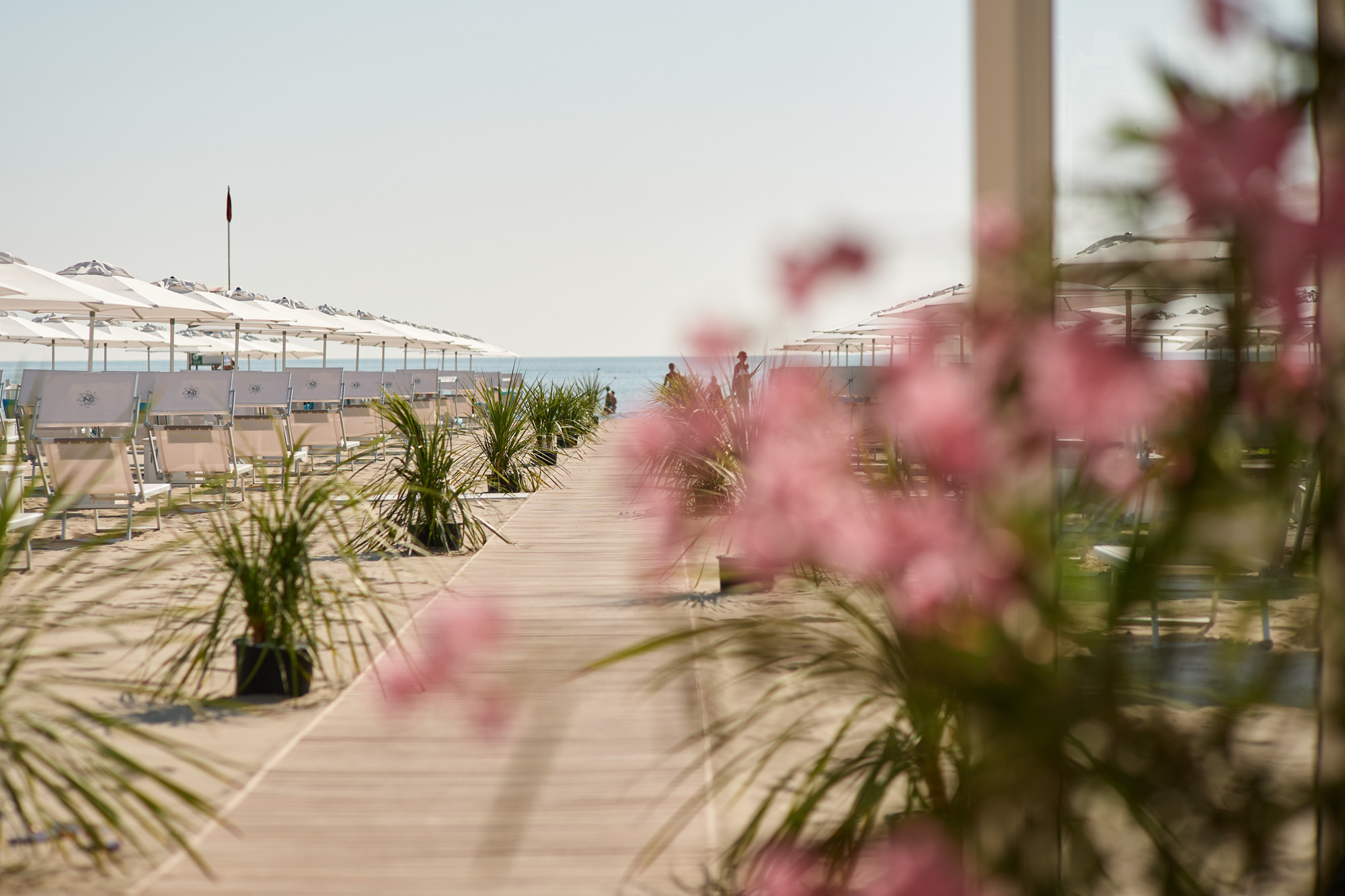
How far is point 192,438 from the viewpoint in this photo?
7.70m

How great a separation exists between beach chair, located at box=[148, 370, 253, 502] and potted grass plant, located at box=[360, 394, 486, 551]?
70.3 inches

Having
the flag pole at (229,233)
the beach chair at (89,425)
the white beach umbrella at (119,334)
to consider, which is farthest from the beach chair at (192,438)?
the flag pole at (229,233)

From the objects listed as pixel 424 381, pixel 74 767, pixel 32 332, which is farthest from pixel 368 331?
pixel 74 767

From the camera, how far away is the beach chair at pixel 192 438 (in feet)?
25.2

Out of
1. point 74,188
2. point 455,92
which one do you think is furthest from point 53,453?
point 74,188

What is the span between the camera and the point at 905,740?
1599 mm

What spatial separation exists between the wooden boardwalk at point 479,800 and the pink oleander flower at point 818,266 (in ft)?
1.78

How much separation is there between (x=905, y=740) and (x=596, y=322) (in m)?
1.54

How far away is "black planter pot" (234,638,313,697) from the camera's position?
10.5 ft

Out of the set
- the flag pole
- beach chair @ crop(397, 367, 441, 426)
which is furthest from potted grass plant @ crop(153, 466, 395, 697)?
the flag pole

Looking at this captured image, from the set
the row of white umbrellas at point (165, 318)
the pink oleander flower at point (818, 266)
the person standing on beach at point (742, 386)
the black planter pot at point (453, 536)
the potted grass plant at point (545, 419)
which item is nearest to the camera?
the pink oleander flower at point (818, 266)

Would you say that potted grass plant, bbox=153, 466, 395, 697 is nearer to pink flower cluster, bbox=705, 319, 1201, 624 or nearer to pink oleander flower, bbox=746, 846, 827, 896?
pink oleander flower, bbox=746, 846, 827, 896

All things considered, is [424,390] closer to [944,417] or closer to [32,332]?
[32,332]

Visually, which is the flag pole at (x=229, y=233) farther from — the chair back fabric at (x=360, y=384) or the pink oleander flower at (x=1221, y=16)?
the pink oleander flower at (x=1221, y=16)
